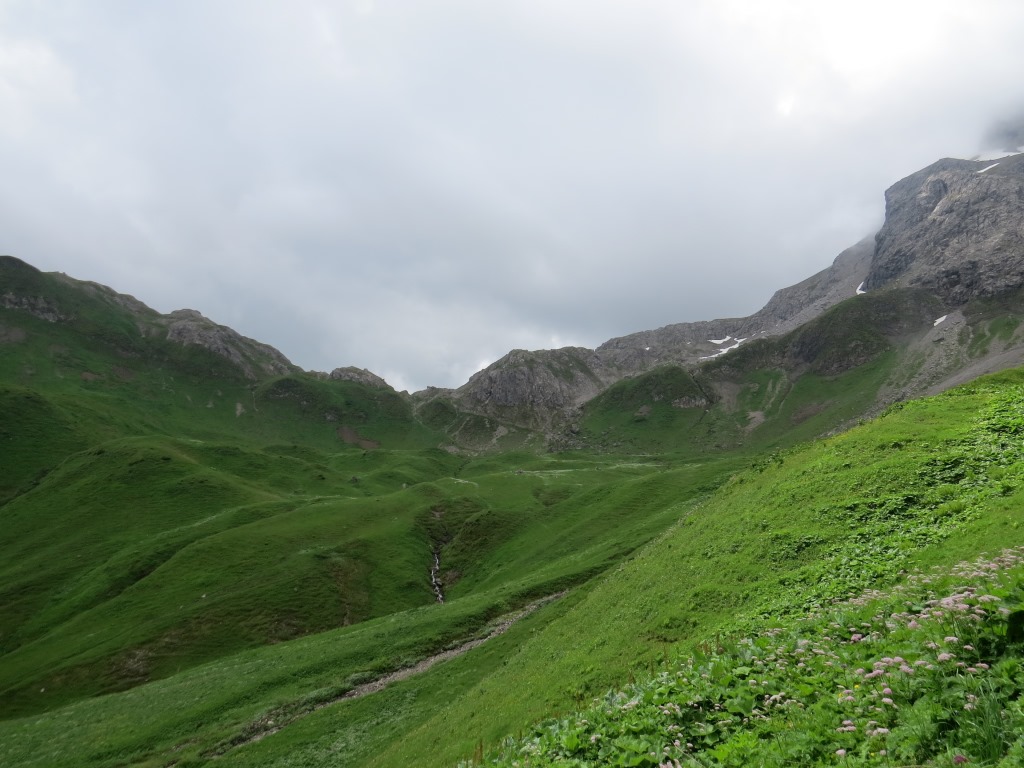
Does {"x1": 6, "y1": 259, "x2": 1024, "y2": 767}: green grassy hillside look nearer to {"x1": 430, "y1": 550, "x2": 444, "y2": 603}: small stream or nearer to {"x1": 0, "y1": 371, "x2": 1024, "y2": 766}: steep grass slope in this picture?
{"x1": 0, "y1": 371, "x2": 1024, "y2": 766}: steep grass slope

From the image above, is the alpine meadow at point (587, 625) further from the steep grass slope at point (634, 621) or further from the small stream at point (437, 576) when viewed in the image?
the small stream at point (437, 576)

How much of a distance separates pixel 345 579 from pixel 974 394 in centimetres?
9067

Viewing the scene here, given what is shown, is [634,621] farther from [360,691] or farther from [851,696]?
[360,691]

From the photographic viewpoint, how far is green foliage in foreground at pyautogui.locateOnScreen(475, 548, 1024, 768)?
7.63 m

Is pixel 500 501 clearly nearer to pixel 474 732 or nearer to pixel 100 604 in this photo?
pixel 100 604

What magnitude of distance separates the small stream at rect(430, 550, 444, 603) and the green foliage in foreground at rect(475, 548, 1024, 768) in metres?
81.9

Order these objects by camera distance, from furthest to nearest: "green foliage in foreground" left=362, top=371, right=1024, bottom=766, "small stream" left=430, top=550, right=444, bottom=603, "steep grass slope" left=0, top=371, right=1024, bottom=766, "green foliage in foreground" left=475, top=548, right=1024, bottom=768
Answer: "small stream" left=430, top=550, right=444, bottom=603
"steep grass slope" left=0, top=371, right=1024, bottom=766
"green foliage in foreground" left=362, top=371, right=1024, bottom=766
"green foliage in foreground" left=475, top=548, right=1024, bottom=768

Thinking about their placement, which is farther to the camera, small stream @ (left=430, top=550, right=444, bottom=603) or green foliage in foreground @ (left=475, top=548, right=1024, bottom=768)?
small stream @ (left=430, top=550, right=444, bottom=603)

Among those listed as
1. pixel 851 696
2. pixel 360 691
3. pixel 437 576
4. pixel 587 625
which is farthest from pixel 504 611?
pixel 851 696

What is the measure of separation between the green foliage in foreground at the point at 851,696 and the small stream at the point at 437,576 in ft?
269

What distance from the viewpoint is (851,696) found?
30.9 feet


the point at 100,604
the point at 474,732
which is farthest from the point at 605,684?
the point at 100,604

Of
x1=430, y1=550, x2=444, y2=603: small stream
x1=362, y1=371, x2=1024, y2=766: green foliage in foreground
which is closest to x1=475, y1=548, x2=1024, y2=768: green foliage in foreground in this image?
x1=362, y1=371, x2=1024, y2=766: green foliage in foreground

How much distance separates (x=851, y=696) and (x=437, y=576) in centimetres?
9671
